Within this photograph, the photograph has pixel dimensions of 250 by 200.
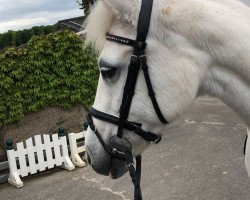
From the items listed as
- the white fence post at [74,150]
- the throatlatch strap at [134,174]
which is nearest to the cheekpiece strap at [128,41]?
the throatlatch strap at [134,174]

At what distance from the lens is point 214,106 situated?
9.52m

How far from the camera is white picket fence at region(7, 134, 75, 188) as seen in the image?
615 centimetres

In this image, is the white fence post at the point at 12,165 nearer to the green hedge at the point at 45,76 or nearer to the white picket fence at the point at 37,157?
the white picket fence at the point at 37,157

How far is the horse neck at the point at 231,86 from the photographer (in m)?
1.92

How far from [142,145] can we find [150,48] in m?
0.55

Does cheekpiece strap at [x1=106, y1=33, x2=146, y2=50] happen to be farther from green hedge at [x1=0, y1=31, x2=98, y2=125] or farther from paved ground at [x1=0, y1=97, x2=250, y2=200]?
green hedge at [x1=0, y1=31, x2=98, y2=125]

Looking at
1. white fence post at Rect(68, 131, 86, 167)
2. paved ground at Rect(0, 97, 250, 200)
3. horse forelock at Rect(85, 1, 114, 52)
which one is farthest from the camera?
white fence post at Rect(68, 131, 86, 167)

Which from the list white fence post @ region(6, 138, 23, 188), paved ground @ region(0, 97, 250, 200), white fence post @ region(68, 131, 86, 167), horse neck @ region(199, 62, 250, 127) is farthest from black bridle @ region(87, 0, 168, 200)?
white fence post @ region(68, 131, 86, 167)

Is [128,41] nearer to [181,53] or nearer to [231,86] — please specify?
[181,53]

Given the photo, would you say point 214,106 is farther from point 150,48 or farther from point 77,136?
point 150,48

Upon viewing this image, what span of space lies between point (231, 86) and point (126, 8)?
645 mm

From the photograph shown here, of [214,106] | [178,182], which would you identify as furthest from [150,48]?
[214,106]

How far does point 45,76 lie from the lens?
714 centimetres

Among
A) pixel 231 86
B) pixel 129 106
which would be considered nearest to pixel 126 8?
pixel 129 106
